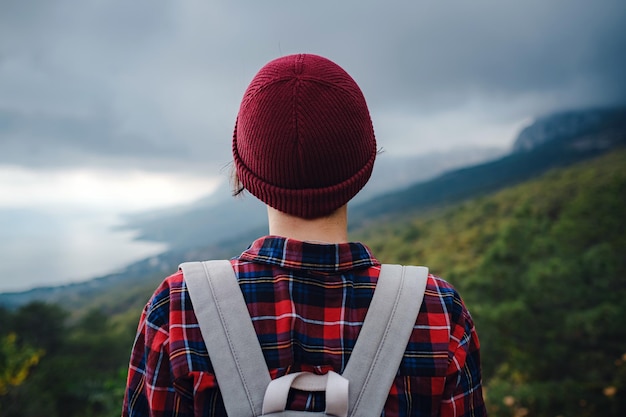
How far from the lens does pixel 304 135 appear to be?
1074 mm

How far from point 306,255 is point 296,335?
0.23 meters

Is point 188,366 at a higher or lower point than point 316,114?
lower

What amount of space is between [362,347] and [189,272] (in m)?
0.53

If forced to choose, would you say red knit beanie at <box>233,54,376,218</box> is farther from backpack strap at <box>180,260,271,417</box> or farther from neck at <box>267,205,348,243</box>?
backpack strap at <box>180,260,271,417</box>

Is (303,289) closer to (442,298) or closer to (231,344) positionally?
(231,344)

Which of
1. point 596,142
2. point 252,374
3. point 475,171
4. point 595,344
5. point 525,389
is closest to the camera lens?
point 252,374

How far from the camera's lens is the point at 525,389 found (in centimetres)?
520

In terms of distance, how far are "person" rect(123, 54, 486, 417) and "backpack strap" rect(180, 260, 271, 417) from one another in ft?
0.15

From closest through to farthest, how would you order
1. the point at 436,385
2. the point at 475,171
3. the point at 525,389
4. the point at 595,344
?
the point at 436,385 < the point at 525,389 < the point at 595,344 < the point at 475,171

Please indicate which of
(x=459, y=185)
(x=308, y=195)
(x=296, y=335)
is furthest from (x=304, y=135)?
(x=459, y=185)

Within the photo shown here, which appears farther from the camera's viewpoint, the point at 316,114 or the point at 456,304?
the point at 456,304

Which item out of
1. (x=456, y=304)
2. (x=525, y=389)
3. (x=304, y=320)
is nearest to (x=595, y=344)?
(x=525, y=389)

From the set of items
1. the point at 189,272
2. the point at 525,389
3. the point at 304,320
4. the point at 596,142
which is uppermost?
the point at 596,142

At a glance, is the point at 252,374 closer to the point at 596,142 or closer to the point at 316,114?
the point at 316,114
